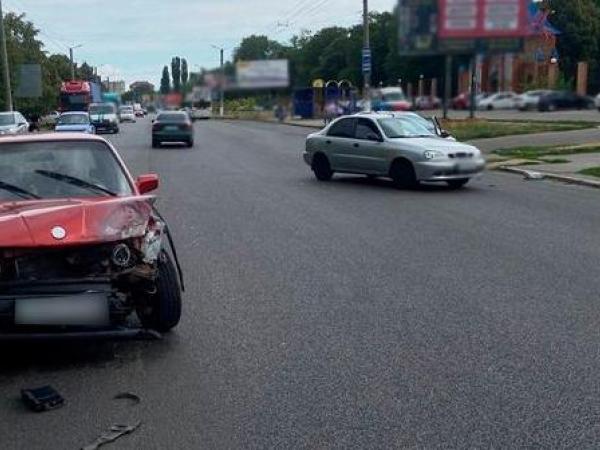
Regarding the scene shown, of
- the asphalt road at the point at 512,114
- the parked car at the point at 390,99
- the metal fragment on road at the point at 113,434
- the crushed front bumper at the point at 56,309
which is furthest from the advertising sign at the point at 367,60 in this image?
the metal fragment on road at the point at 113,434

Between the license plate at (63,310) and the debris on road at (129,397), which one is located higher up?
the license plate at (63,310)

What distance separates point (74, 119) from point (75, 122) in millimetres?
606

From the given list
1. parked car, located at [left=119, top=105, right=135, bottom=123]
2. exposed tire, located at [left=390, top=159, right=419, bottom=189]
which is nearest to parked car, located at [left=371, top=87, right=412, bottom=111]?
exposed tire, located at [left=390, top=159, right=419, bottom=189]

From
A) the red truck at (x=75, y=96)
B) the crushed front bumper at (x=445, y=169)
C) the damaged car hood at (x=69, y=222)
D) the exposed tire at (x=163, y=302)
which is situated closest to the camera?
the damaged car hood at (x=69, y=222)

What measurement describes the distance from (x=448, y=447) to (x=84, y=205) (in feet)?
9.95

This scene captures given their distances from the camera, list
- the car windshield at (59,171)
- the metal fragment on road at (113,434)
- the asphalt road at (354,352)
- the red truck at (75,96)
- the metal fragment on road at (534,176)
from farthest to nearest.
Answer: the red truck at (75,96) → the metal fragment on road at (534,176) → the car windshield at (59,171) → the asphalt road at (354,352) → the metal fragment on road at (113,434)

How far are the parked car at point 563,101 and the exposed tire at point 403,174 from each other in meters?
2.86

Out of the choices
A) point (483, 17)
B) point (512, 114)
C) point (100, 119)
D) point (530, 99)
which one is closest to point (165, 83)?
point (483, 17)

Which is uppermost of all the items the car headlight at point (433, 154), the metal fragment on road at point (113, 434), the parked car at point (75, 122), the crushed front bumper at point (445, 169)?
the parked car at point (75, 122)

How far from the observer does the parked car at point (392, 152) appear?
1531 cm

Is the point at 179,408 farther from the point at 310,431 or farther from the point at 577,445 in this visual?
the point at 577,445

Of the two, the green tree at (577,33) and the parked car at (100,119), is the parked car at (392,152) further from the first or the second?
the parked car at (100,119)

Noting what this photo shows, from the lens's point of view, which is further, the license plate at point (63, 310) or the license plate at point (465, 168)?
the license plate at point (465, 168)

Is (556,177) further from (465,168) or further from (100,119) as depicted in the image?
(100,119)
